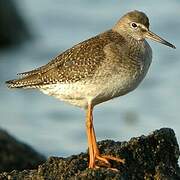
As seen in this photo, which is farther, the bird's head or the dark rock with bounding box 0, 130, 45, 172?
the dark rock with bounding box 0, 130, 45, 172

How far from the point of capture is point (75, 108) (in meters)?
17.3

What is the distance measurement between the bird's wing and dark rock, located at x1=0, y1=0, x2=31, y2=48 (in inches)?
487

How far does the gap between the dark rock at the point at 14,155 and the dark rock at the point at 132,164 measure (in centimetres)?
236

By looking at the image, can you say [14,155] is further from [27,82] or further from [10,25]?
→ [10,25]

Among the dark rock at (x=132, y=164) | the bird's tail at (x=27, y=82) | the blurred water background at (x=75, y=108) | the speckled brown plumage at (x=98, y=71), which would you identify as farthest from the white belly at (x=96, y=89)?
the blurred water background at (x=75, y=108)

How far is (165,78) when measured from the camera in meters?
18.8

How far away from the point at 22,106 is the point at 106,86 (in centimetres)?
817

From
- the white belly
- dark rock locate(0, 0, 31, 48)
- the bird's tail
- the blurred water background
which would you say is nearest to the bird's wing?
the bird's tail

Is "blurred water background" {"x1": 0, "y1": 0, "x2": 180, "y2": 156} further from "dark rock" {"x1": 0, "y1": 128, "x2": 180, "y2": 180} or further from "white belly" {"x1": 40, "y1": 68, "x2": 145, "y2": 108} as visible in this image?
"dark rock" {"x1": 0, "y1": 128, "x2": 180, "y2": 180}

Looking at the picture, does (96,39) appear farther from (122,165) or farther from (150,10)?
(150,10)

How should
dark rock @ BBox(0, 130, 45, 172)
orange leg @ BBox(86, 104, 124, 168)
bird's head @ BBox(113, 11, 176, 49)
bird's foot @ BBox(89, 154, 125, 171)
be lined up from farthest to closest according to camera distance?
1. dark rock @ BBox(0, 130, 45, 172)
2. bird's head @ BBox(113, 11, 176, 49)
3. orange leg @ BBox(86, 104, 124, 168)
4. bird's foot @ BBox(89, 154, 125, 171)

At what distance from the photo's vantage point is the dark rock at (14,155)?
39.0 feet

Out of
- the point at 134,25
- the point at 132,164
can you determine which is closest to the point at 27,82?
the point at 134,25

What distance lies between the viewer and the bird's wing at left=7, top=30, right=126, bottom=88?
10094mm
